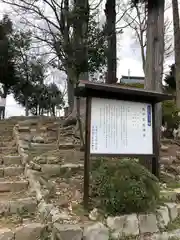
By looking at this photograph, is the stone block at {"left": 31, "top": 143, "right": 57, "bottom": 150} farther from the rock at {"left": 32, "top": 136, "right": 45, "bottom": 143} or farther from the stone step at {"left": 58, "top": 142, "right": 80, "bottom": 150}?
the rock at {"left": 32, "top": 136, "right": 45, "bottom": 143}

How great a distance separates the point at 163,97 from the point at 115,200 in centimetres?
155

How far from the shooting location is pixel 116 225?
12.1 feet

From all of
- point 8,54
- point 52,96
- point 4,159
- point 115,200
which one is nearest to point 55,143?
point 4,159

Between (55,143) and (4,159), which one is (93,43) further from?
(4,159)

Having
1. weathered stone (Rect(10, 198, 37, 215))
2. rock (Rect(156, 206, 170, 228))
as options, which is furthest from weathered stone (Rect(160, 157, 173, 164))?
weathered stone (Rect(10, 198, 37, 215))

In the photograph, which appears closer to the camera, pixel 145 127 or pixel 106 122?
pixel 106 122

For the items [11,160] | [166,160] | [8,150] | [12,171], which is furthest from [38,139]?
[166,160]

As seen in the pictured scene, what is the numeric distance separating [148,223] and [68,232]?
3.28ft

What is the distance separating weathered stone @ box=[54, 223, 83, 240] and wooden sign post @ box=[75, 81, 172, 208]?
1.65ft

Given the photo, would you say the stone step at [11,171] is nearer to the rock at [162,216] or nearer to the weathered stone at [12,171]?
the weathered stone at [12,171]

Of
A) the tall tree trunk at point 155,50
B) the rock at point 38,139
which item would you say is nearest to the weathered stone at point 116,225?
the tall tree trunk at point 155,50

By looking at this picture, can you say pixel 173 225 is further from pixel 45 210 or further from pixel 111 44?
pixel 111 44

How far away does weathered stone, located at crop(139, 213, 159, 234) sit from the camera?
3.82 meters

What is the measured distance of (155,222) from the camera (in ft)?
12.8
